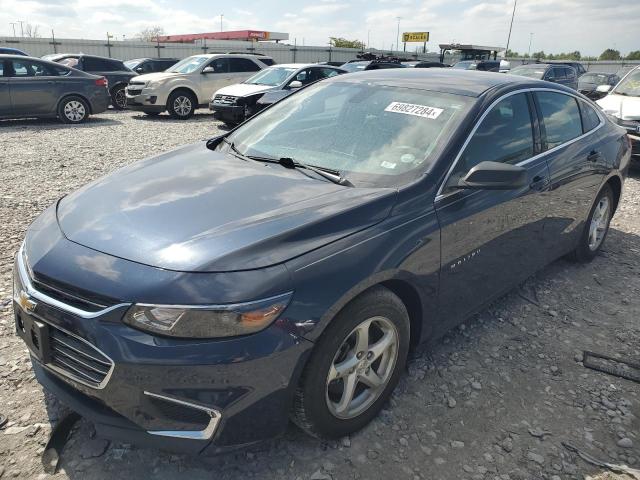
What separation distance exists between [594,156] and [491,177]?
6.78 feet

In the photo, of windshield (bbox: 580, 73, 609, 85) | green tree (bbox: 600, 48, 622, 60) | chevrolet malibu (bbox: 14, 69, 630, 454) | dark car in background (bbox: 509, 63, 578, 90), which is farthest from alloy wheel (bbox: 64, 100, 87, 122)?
green tree (bbox: 600, 48, 622, 60)

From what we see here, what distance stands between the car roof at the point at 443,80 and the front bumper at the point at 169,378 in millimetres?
1981

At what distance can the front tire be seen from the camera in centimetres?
219

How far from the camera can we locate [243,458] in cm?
237

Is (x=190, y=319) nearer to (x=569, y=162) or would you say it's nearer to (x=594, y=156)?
(x=569, y=162)

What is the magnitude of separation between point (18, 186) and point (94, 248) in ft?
17.0

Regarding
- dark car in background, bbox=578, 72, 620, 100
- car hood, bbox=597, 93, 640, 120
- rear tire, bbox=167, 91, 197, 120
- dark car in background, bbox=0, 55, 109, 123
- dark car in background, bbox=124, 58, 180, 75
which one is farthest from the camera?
dark car in background, bbox=124, 58, 180, 75

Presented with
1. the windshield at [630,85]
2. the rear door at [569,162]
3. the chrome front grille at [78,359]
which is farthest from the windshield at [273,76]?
the chrome front grille at [78,359]

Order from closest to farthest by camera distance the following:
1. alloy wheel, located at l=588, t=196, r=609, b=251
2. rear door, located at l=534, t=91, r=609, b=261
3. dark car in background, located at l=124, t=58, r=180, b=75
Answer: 1. rear door, located at l=534, t=91, r=609, b=261
2. alloy wheel, located at l=588, t=196, r=609, b=251
3. dark car in background, located at l=124, t=58, r=180, b=75

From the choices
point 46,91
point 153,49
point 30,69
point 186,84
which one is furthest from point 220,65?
point 153,49

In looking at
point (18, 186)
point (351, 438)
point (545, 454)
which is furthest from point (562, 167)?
point (18, 186)

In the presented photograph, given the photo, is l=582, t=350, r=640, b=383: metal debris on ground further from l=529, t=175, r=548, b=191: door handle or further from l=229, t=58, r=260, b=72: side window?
l=229, t=58, r=260, b=72: side window

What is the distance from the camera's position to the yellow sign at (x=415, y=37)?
48.2m

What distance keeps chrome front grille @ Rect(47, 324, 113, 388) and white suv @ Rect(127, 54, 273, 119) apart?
475 inches
